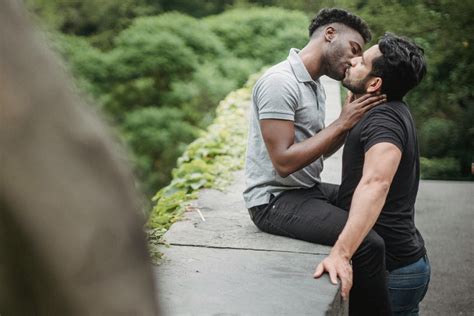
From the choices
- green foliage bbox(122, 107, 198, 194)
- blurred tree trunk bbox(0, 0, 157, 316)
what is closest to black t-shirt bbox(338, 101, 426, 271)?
blurred tree trunk bbox(0, 0, 157, 316)

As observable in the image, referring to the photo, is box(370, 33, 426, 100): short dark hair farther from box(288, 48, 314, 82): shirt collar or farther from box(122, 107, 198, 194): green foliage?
box(122, 107, 198, 194): green foliage

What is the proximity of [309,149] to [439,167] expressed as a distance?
19.9ft

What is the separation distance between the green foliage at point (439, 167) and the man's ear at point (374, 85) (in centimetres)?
A: 576

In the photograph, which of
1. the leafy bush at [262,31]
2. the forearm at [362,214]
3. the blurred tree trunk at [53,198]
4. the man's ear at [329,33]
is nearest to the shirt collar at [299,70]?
the man's ear at [329,33]

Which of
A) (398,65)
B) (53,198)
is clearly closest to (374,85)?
(398,65)

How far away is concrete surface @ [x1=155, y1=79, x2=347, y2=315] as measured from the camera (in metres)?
3.14

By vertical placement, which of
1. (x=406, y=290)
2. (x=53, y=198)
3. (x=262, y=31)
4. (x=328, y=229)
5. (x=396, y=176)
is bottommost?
(x=262, y=31)

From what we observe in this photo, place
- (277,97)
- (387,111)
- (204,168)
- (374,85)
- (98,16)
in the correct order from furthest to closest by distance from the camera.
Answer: (98,16) → (204,168) → (277,97) → (374,85) → (387,111)

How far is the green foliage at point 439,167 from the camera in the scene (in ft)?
30.2

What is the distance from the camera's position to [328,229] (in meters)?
3.75

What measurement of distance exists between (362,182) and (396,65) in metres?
0.61

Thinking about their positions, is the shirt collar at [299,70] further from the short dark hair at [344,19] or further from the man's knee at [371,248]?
the man's knee at [371,248]

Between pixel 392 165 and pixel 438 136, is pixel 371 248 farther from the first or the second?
pixel 438 136

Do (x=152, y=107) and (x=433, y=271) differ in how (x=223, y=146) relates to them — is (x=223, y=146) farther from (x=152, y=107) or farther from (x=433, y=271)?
(x=152, y=107)
